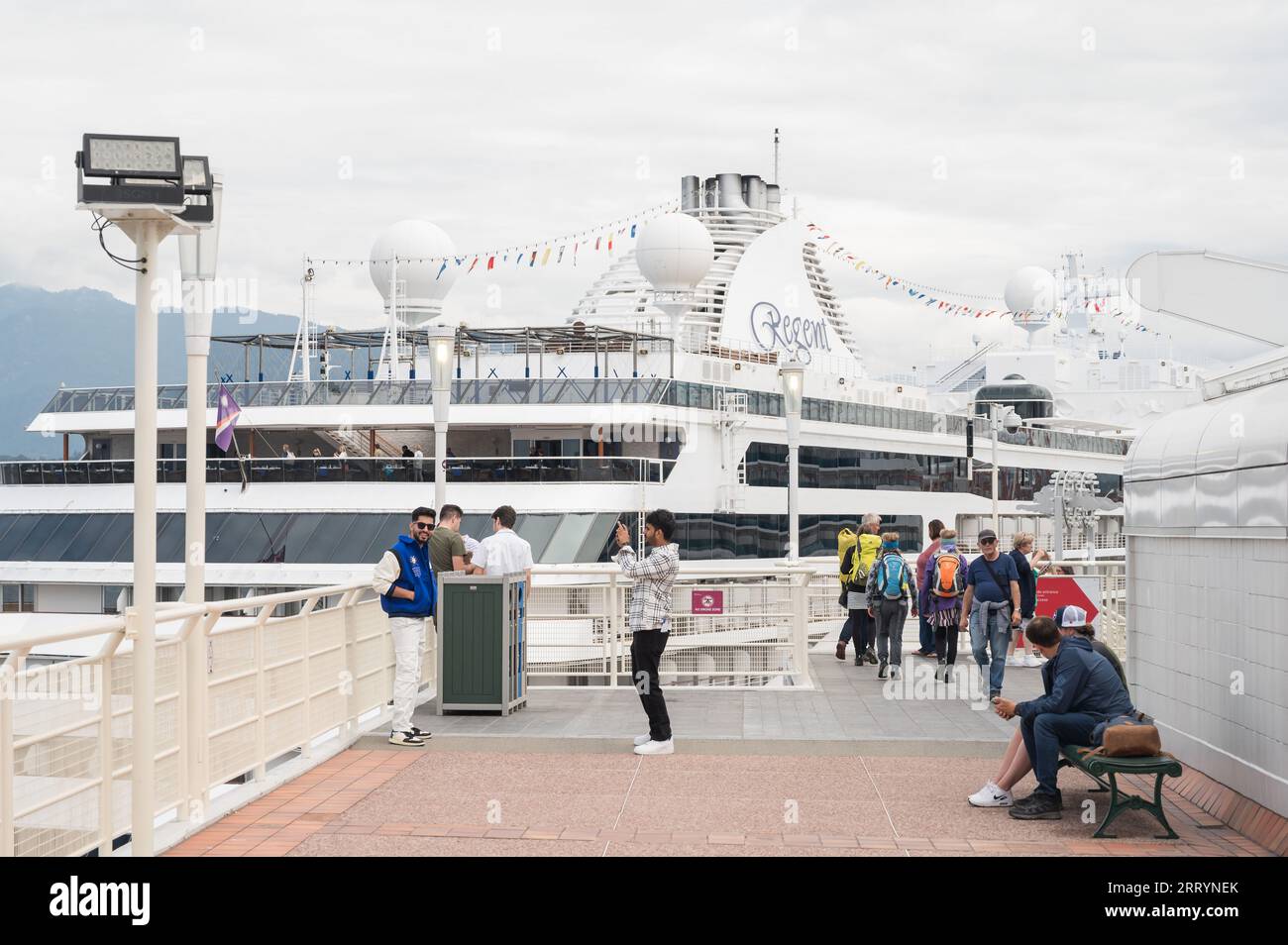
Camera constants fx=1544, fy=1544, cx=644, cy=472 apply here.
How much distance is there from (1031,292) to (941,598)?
151 feet

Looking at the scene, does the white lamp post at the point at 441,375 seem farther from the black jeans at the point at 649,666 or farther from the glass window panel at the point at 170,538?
the glass window panel at the point at 170,538

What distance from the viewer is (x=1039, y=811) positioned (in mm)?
8227

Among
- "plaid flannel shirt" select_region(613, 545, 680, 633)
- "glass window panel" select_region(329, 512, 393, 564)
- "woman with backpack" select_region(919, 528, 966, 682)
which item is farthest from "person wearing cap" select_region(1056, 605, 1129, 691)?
"glass window panel" select_region(329, 512, 393, 564)

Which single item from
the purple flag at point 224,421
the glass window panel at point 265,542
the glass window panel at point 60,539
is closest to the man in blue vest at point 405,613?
the purple flag at point 224,421

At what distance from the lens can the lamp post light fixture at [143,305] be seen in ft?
20.5

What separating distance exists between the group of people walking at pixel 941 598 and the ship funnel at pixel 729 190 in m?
22.4

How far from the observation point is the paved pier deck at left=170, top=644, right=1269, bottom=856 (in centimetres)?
756

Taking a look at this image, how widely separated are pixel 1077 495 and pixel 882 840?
66.8 ft

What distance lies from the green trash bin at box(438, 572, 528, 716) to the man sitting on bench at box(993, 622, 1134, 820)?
4.57 m

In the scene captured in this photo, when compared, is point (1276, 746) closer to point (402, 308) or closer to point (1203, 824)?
point (1203, 824)

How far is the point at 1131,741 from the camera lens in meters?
7.77

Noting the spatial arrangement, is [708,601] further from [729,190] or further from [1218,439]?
[729,190]

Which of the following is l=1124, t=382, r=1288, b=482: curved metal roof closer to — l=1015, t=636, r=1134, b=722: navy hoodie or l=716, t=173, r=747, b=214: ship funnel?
l=1015, t=636, r=1134, b=722: navy hoodie
